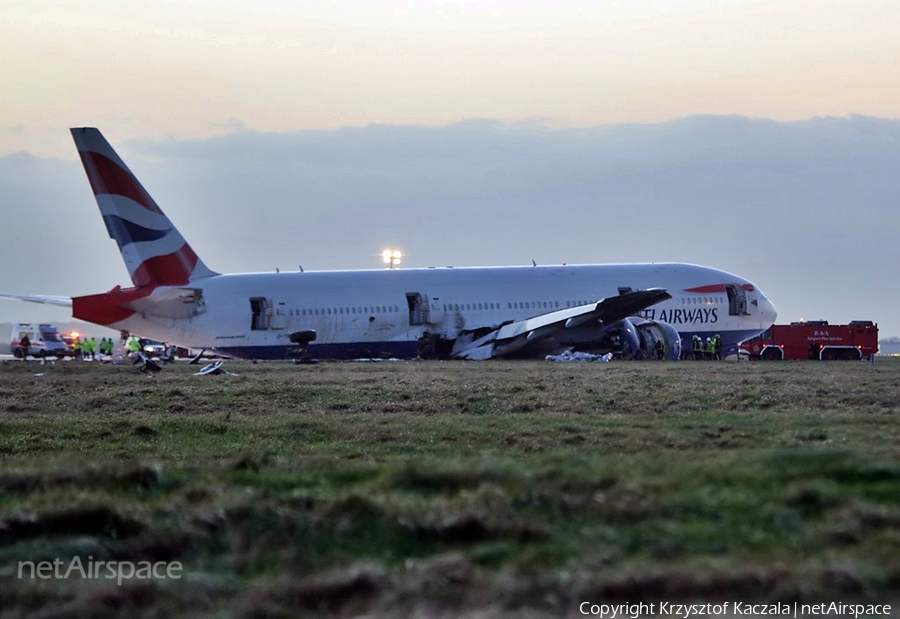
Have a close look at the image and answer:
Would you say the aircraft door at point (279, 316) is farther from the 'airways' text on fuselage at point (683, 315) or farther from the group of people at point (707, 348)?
the group of people at point (707, 348)

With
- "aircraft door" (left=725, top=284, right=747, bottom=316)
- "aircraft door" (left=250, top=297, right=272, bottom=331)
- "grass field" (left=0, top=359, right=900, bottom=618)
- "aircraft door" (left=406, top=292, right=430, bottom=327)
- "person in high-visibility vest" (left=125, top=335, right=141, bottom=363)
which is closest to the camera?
"grass field" (left=0, top=359, right=900, bottom=618)

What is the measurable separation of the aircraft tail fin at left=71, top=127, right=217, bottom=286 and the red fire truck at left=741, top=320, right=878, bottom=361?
2636cm

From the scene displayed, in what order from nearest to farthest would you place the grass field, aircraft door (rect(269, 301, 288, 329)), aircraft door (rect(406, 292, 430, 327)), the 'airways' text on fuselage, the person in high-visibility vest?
the grass field < aircraft door (rect(269, 301, 288, 329)) < aircraft door (rect(406, 292, 430, 327)) < the 'airways' text on fuselage < the person in high-visibility vest

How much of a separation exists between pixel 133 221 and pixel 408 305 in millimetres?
10377

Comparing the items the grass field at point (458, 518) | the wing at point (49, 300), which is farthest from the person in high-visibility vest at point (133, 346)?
the grass field at point (458, 518)

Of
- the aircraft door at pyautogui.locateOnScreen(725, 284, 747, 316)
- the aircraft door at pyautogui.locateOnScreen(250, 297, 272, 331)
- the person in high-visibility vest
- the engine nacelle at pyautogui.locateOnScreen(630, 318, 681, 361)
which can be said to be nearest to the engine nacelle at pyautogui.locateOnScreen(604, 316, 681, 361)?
the engine nacelle at pyautogui.locateOnScreen(630, 318, 681, 361)

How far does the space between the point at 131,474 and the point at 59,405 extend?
11.7m

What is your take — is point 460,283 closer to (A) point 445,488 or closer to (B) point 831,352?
(B) point 831,352

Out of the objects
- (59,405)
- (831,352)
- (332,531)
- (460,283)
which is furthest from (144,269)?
(332,531)

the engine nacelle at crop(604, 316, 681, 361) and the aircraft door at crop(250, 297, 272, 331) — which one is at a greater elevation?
the aircraft door at crop(250, 297, 272, 331)

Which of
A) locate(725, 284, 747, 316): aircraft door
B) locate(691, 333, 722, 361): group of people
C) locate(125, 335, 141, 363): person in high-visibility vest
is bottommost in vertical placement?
locate(125, 335, 141, 363): person in high-visibility vest

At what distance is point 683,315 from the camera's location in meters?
48.7

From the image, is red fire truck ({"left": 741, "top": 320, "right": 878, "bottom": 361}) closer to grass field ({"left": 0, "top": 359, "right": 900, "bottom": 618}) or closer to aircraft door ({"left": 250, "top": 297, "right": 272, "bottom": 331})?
aircraft door ({"left": 250, "top": 297, "right": 272, "bottom": 331})

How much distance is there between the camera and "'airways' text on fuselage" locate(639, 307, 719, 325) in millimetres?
47531
